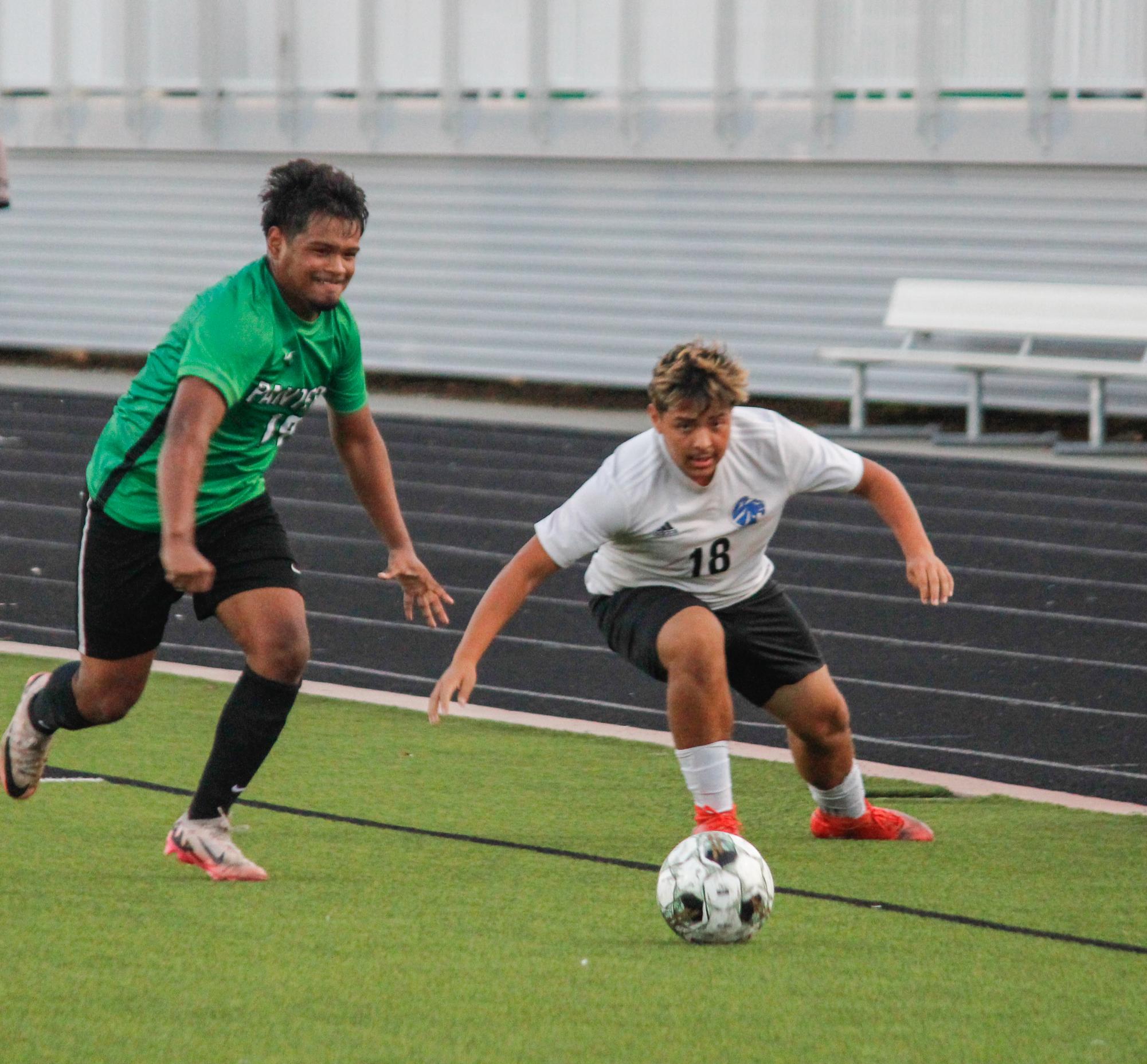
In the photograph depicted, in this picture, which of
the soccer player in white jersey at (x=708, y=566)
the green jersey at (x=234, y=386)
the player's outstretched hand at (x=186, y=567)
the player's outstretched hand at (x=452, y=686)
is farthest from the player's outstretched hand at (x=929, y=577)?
the player's outstretched hand at (x=186, y=567)

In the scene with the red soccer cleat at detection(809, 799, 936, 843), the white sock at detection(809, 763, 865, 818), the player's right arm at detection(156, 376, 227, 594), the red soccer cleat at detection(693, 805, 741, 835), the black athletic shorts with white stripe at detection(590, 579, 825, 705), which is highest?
the player's right arm at detection(156, 376, 227, 594)

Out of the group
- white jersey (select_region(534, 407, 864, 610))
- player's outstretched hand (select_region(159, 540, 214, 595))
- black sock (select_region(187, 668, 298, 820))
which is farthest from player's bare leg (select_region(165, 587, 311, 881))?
white jersey (select_region(534, 407, 864, 610))

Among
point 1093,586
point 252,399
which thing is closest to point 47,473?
point 1093,586

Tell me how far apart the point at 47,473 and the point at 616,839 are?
314 inches

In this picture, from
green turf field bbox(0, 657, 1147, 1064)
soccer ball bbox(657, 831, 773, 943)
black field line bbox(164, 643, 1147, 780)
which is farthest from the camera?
black field line bbox(164, 643, 1147, 780)

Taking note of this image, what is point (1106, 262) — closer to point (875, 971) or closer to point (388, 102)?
point (388, 102)

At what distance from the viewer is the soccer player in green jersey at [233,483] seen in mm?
4457

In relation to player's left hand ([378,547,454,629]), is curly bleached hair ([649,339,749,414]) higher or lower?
Result: higher

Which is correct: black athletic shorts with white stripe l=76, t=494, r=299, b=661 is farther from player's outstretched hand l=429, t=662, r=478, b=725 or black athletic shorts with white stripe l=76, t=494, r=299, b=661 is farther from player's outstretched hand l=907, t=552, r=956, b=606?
player's outstretched hand l=907, t=552, r=956, b=606

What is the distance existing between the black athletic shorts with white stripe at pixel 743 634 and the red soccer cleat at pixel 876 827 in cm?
45

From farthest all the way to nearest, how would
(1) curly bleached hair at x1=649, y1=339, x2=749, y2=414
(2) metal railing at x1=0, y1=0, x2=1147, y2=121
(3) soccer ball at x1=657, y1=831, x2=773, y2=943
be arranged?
(2) metal railing at x1=0, y1=0, x2=1147, y2=121 → (1) curly bleached hair at x1=649, y1=339, x2=749, y2=414 → (3) soccer ball at x1=657, y1=831, x2=773, y2=943

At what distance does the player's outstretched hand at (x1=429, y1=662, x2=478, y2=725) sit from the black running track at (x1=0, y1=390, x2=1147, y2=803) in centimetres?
248

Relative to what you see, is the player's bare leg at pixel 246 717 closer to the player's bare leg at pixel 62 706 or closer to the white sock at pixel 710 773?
the player's bare leg at pixel 62 706

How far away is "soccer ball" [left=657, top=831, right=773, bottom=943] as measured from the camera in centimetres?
425
